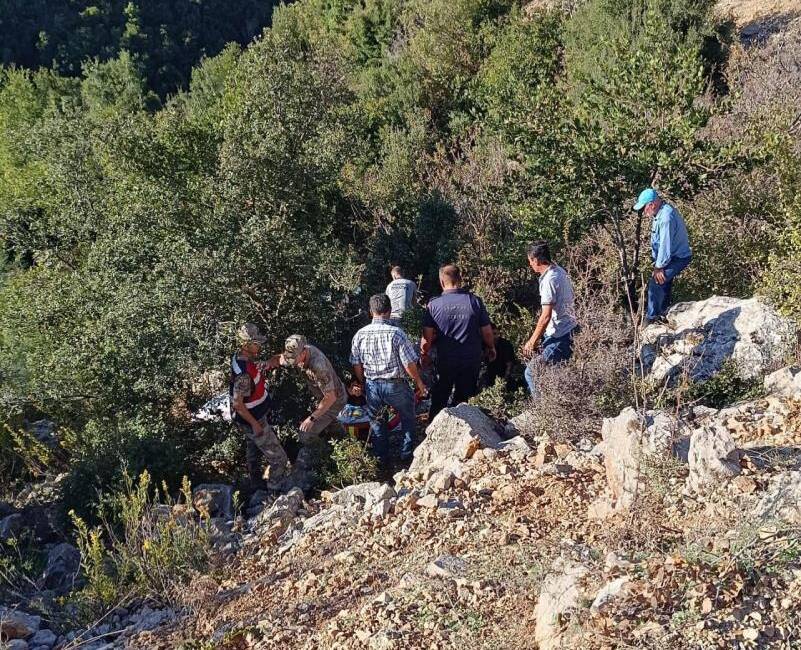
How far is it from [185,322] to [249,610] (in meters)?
3.33

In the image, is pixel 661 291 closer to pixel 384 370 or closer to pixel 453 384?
pixel 453 384

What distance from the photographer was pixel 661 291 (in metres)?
6.50

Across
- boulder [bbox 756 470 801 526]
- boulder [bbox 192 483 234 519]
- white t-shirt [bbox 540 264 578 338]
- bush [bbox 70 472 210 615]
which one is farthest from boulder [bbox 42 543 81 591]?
boulder [bbox 756 470 801 526]

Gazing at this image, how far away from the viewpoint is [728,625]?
2.82 metres

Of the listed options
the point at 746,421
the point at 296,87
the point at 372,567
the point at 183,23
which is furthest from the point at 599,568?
the point at 183,23

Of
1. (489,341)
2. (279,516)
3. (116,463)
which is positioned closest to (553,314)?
(489,341)

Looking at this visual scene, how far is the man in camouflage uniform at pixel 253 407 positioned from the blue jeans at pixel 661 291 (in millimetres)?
3572

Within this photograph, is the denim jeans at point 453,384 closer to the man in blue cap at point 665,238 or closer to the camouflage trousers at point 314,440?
the camouflage trousers at point 314,440

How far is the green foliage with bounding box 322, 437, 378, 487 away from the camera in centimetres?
566

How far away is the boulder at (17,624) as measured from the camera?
14.0 feet

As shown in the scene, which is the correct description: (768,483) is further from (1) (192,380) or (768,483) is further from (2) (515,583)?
(1) (192,380)

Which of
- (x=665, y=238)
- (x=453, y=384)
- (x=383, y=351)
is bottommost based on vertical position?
(x=453, y=384)

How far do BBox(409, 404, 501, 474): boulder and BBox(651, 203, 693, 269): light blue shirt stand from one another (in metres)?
2.28

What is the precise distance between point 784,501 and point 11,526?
6045mm
